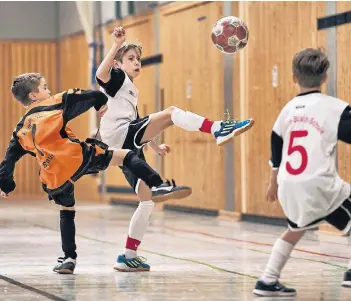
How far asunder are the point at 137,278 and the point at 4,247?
2.75 meters

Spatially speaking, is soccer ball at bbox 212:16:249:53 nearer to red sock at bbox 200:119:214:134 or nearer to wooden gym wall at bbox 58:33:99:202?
red sock at bbox 200:119:214:134

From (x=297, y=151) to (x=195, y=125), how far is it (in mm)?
1502

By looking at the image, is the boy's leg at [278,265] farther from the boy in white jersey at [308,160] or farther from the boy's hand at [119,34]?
the boy's hand at [119,34]

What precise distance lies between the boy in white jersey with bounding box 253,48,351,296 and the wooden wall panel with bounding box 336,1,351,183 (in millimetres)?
5140

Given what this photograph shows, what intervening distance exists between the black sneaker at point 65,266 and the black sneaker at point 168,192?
0.82m

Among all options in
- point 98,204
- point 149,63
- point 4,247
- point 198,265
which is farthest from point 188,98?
point 198,265

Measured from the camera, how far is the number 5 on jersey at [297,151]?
5.42m

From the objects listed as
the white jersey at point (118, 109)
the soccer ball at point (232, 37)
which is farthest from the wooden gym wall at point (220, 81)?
the white jersey at point (118, 109)

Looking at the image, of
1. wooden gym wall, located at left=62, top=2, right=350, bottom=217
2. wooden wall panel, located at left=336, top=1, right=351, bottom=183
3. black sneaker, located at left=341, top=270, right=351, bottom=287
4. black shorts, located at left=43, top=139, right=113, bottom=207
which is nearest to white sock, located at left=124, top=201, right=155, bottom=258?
black shorts, located at left=43, top=139, right=113, bottom=207

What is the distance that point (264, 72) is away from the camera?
493 inches

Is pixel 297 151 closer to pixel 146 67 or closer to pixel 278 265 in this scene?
pixel 278 265

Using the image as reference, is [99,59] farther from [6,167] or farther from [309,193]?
[309,193]

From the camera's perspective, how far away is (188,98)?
1461 centimetres

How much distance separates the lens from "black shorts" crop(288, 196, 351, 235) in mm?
5465
